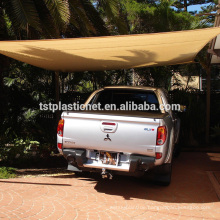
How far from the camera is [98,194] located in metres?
4.82

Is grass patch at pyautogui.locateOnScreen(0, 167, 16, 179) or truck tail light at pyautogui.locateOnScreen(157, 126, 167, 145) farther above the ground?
truck tail light at pyautogui.locateOnScreen(157, 126, 167, 145)

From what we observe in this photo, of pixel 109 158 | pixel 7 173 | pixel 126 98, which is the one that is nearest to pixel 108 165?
pixel 109 158

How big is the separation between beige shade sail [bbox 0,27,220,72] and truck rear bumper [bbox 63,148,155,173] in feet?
6.45

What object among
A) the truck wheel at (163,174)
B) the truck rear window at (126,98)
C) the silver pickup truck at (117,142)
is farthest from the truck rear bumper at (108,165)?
the truck rear window at (126,98)

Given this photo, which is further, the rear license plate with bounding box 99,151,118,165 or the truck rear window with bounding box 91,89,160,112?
the truck rear window with bounding box 91,89,160,112

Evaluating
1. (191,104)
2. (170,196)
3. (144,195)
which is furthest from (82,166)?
(191,104)

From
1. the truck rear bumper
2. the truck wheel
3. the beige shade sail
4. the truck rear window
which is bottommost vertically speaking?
the truck wheel

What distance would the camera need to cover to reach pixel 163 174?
16.6 feet

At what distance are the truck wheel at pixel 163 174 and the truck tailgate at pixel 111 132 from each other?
597mm

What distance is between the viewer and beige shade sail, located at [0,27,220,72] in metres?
4.78

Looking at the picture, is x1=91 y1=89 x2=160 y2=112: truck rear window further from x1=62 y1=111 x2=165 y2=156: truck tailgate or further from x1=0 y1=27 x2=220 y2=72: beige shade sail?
x1=62 y1=111 x2=165 y2=156: truck tailgate

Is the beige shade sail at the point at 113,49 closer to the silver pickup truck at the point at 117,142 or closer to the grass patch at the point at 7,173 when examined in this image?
the silver pickup truck at the point at 117,142

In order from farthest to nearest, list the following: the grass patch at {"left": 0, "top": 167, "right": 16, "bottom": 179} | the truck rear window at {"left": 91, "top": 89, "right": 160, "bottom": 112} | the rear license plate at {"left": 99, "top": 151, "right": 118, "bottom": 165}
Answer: the truck rear window at {"left": 91, "top": 89, "right": 160, "bottom": 112} < the grass patch at {"left": 0, "top": 167, "right": 16, "bottom": 179} < the rear license plate at {"left": 99, "top": 151, "right": 118, "bottom": 165}

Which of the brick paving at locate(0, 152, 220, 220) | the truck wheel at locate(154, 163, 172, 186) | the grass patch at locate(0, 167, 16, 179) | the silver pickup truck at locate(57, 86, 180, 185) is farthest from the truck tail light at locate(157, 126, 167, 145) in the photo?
the grass patch at locate(0, 167, 16, 179)
